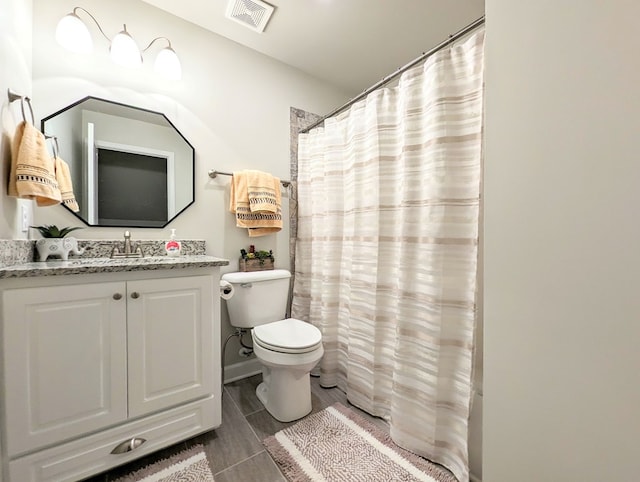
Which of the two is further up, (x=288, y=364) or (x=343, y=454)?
(x=288, y=364)

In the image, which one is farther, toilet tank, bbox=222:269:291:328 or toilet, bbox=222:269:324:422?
toilet tank, bbox=222:269:291:328

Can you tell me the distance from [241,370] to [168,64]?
2069 mm

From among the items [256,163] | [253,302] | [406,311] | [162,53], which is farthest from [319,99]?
[406,311]

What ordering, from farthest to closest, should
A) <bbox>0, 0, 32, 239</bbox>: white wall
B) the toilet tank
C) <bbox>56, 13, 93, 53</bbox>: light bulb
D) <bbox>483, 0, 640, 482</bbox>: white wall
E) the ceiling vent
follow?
the toilet tank < the ceiling vent < <bbox>56, 13, 93, 53</bbox>: light bulb < <bbox>0, 0, 32, 239</bbox>: white wall < <bbox>483, 0, 640, 482</bbox>: white wall

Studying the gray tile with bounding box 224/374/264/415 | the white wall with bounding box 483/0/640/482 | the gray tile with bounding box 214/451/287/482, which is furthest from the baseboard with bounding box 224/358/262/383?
the white wall with bounding box 483/0/640/482

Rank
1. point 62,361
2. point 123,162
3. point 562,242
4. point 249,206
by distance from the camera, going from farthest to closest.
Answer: point 249,206
point 123,162
point 62,361
point 562,242

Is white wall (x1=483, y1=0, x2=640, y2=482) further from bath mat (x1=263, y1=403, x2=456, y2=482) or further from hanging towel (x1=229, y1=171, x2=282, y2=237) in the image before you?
hanging towel (x1=229, y1=171, x2=282, y2=237)

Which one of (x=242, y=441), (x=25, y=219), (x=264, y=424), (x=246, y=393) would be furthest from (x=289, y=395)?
(x=25, y=219)

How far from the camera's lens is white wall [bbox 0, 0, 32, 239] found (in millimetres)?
1013

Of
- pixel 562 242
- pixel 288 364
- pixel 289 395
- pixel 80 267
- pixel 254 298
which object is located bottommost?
pixel 289 395

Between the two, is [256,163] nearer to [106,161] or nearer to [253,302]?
[106,161]

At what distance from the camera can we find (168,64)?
1549 millimetres

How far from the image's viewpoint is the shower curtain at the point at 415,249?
3.51ft

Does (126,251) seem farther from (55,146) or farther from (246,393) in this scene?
(246,393)
